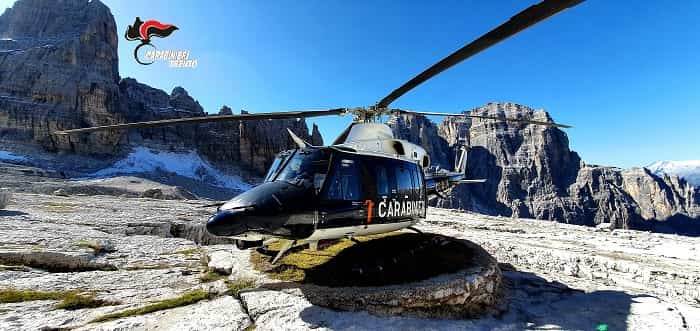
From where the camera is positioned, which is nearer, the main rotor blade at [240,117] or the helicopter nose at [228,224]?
the helicopter nose at [228,224]

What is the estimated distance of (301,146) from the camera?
727 centimetres

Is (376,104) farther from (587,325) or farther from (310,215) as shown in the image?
(587,325)

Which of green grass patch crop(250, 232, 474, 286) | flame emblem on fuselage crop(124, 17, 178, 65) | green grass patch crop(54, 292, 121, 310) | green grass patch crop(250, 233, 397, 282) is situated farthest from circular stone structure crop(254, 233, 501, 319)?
flame emblem on fuselage crop(124, 17, 178, 65)

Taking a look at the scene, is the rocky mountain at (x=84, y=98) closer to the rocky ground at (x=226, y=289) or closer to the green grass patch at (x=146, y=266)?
the rocky ground at (x=226, y=289)

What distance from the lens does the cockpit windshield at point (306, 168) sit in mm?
5949

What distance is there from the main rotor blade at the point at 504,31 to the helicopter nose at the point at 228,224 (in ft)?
14.4

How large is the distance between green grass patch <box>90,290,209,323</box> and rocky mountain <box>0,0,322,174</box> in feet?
307

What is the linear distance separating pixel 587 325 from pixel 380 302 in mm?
4148

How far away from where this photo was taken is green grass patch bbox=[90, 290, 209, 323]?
461cm

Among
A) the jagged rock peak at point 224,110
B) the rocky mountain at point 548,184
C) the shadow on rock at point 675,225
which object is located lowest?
the shadow on rock at point 675,225

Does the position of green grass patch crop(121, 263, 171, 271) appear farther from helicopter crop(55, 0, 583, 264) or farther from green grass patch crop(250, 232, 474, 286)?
helicopter crop(55, 0, 583, 264)

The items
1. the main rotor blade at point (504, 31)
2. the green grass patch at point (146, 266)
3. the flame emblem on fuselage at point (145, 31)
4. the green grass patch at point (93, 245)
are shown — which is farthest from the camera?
the flame emblem on fuselage at point (145, 31)

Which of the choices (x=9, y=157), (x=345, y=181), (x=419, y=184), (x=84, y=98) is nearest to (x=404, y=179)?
(x=419, y=184)

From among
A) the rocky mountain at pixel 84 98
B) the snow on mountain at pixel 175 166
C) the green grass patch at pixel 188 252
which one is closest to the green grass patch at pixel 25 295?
the green grass patch at pixel 188 252
